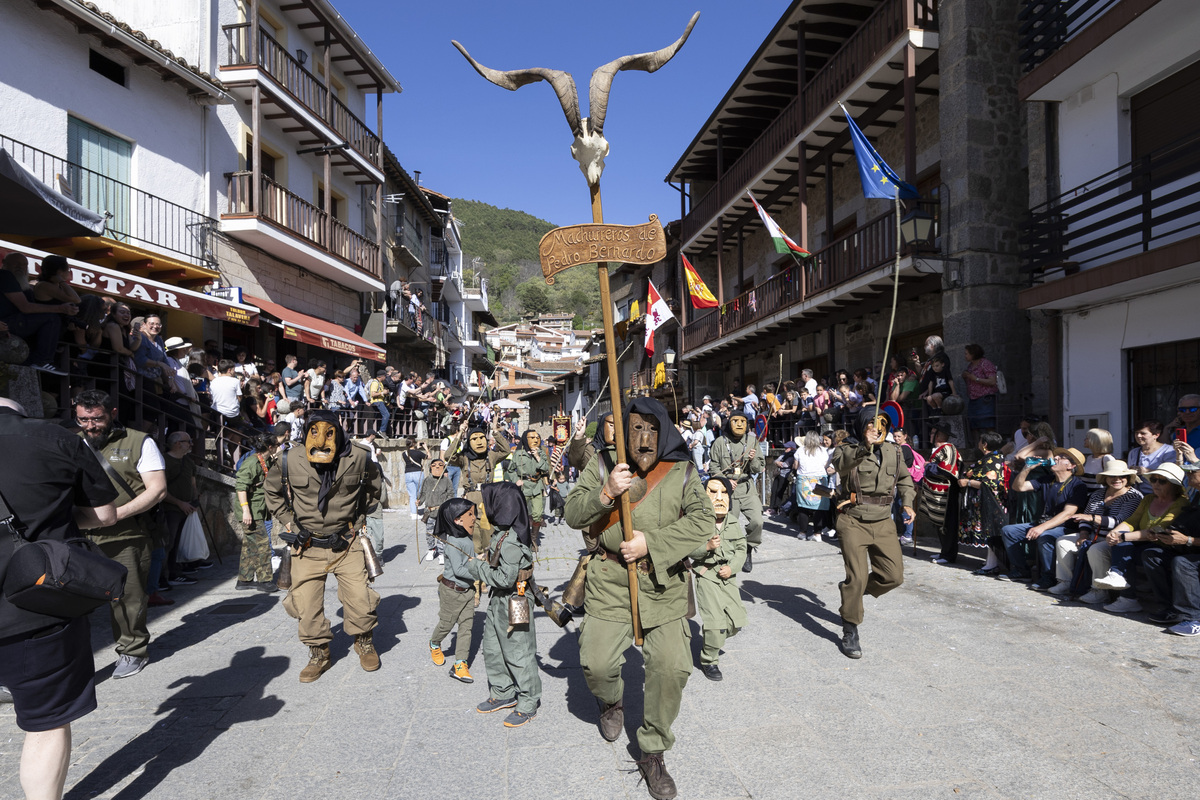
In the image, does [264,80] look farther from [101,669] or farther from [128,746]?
[128,746]

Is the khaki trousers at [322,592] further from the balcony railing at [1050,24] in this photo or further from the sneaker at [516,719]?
the balcony railing at [1050,24]

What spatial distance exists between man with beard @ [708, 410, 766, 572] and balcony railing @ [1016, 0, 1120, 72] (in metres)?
7.38

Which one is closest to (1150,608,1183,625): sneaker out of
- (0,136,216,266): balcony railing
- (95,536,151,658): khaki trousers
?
(95,536,151,658): khaki trousers

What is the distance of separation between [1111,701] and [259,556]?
818 cm

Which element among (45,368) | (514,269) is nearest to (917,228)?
(45,368)

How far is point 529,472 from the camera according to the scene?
10.8 m

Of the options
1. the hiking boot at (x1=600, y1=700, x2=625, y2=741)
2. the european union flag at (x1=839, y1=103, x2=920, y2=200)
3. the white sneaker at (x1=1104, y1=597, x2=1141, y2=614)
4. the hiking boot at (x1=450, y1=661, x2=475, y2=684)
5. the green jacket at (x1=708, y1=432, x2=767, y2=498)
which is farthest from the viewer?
the european union flag at (x1=839, y1=103, x2=920, y2=200)

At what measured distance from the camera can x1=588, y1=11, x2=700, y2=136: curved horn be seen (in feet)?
13.3

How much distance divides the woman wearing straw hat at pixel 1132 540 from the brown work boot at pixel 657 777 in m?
5.36

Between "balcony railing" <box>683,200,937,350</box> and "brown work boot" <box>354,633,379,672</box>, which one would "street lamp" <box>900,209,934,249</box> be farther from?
"brown work boot" <box>354,633,379,672</box>

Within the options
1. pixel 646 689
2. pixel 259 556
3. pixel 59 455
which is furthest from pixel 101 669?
pixel 646 689

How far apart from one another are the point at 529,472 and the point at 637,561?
7.17 metres

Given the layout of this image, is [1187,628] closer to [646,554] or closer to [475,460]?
[646,554]

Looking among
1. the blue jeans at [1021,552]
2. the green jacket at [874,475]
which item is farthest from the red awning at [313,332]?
the blue jeans at [1021,552]
